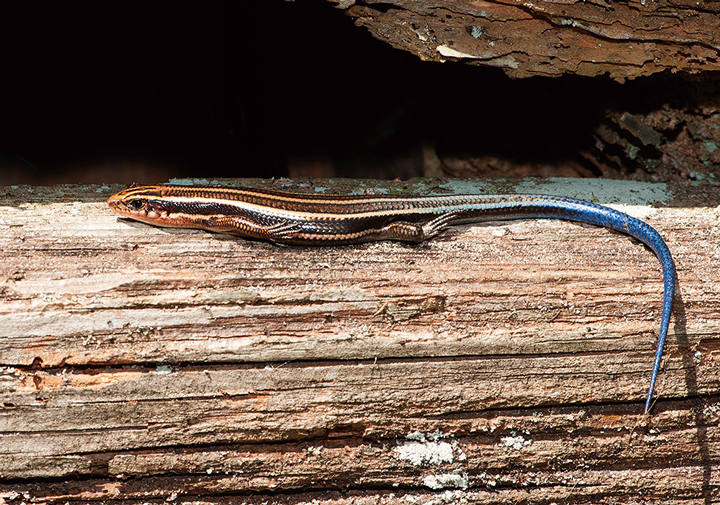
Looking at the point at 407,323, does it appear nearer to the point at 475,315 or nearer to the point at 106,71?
the point at 475,315

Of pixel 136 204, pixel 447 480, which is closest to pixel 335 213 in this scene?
pixel 136 204

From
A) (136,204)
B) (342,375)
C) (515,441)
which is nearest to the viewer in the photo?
(342,375)

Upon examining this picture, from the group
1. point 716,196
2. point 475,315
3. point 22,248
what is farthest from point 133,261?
point 716,196

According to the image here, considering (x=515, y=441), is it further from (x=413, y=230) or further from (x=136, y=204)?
(x=136, y=204)

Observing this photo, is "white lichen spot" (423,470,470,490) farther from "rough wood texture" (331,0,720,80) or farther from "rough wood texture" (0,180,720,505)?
"rough wood texture" (331,0,720,80)

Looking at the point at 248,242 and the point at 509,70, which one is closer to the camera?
the point at 248,242

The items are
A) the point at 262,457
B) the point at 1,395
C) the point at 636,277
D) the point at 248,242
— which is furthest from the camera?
the point at 248,242

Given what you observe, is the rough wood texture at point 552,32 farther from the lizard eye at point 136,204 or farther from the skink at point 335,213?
the lizard eye at point 136,204
